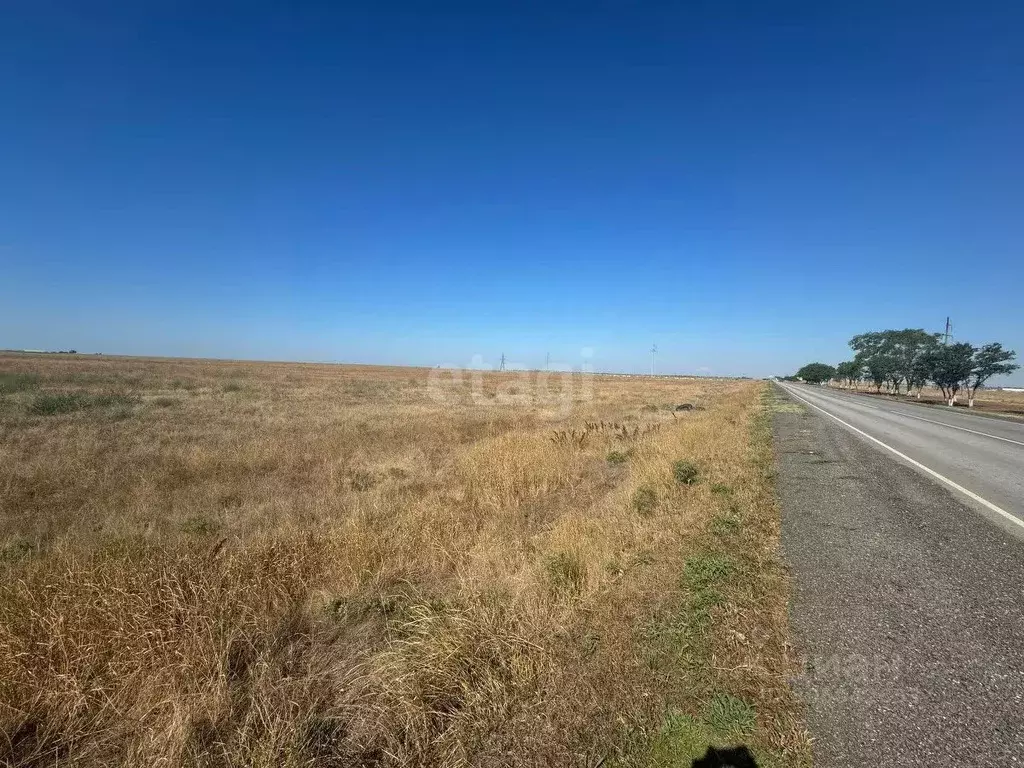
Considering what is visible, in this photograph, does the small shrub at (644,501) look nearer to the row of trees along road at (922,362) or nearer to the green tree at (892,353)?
the row of trees along road at (922,362)

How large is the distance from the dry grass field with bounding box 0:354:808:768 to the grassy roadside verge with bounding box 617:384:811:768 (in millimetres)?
15

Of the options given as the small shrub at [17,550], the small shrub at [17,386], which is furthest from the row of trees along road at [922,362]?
the small shrub at [17,386]

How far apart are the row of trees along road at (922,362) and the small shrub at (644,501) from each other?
158 ft

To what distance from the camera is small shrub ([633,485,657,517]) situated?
6489mm

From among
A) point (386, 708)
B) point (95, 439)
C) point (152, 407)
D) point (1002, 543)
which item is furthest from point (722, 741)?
point (152, 407)

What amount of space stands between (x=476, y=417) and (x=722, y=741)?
1903cm

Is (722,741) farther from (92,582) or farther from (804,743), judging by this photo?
(92,582)

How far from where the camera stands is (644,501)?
7.07 metres

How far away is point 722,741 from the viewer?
7.64 feet

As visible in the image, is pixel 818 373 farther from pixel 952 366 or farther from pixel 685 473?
pixel 685 473

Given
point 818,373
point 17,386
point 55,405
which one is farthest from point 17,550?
point 818,373

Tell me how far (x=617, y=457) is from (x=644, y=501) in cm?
467

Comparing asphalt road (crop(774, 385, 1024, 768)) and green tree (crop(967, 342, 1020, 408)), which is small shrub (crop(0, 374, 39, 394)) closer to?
asphalt road (crop(774, 385, 1024, 768))

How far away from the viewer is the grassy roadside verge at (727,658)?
91.0 inches
